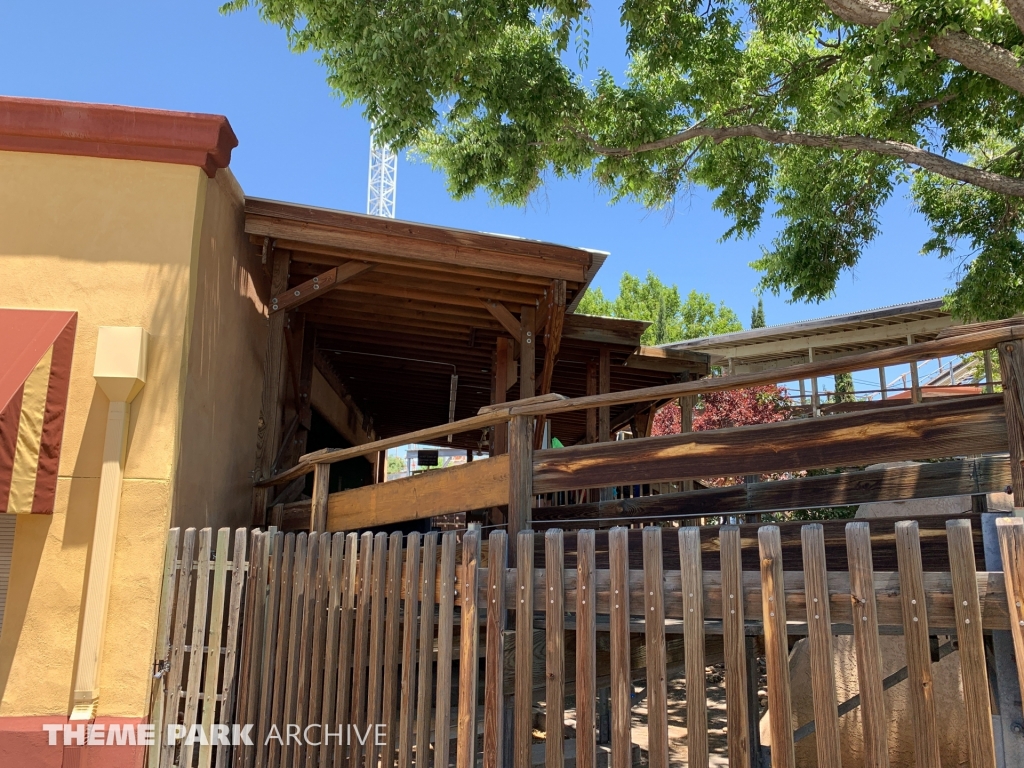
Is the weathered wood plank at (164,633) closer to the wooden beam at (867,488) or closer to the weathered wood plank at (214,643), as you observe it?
the weathered wood plank at (214,643)

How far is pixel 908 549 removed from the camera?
230 cm

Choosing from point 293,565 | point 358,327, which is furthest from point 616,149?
point 293,565

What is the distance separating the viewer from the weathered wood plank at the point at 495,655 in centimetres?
323

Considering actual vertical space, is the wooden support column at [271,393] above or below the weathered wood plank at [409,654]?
above

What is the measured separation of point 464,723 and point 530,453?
1.35 metres

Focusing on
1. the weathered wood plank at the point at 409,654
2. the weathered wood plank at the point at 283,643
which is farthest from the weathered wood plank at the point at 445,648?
the weathered wood plank at the point at 283,643

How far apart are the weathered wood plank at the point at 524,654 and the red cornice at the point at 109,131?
4.10 m

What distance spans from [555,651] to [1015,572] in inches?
63.6

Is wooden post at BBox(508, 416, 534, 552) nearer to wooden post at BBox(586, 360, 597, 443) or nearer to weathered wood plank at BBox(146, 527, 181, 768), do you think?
weathered wood plank at BBox(146, 527, 181, 768)

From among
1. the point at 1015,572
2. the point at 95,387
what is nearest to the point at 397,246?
the point at 95,387

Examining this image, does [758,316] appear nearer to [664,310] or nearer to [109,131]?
[664,310]

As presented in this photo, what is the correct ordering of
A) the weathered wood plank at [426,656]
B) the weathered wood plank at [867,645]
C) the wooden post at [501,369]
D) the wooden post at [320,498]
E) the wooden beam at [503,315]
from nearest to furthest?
1. the weathered wood plank at [867,645]
2. the weathered wood plank at [426,656]
3. the wooden post at [320,498]
4. the wooden beam at [503,315]
5. the wooden post at [501,369]

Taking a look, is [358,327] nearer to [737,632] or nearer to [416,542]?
[416,542]

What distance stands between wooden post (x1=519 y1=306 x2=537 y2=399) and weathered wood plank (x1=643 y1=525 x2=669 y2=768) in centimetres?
550
